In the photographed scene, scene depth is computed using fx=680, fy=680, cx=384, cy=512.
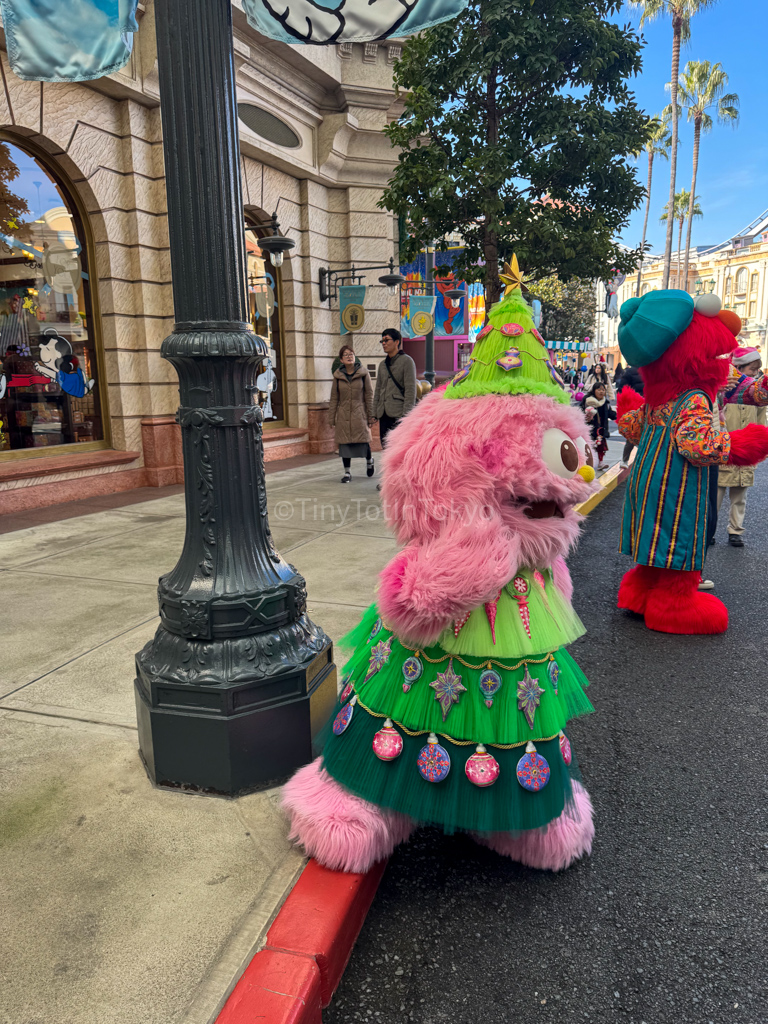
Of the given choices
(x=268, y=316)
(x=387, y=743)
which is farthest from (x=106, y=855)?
(x=268, y=316)

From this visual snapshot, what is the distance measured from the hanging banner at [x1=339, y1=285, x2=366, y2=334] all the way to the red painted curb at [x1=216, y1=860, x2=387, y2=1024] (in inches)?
435

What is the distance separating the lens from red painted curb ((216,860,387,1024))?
148 cm

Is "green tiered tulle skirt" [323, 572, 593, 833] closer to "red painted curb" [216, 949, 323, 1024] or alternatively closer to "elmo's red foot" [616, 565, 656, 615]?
"red painted curb" [216, 949, 323, 1024]

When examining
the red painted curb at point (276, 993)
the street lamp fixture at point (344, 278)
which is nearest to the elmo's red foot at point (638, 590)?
the red painted curb at point (276, 993)

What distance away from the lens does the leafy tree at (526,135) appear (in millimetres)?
7891

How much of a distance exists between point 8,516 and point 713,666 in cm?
665

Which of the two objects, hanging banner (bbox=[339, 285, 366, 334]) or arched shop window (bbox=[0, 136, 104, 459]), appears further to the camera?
hanging banner (bbox=[339, 285, 366, 334])

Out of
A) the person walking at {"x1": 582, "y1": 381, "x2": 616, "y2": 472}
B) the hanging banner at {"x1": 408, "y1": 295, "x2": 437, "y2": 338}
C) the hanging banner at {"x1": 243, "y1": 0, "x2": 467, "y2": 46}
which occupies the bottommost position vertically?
the person walking at {"x1": 582, "y1": 381, "x2": 616, "y2": 472}

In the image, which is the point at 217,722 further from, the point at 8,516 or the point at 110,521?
the point at 8,516

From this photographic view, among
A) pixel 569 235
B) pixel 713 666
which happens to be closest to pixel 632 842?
pixel 713 666

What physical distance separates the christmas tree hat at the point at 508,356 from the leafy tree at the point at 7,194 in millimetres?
7587

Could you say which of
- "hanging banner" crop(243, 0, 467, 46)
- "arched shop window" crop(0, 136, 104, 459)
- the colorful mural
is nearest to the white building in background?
the colorful mural

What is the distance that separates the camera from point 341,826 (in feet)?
6.31

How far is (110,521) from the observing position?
675cm
